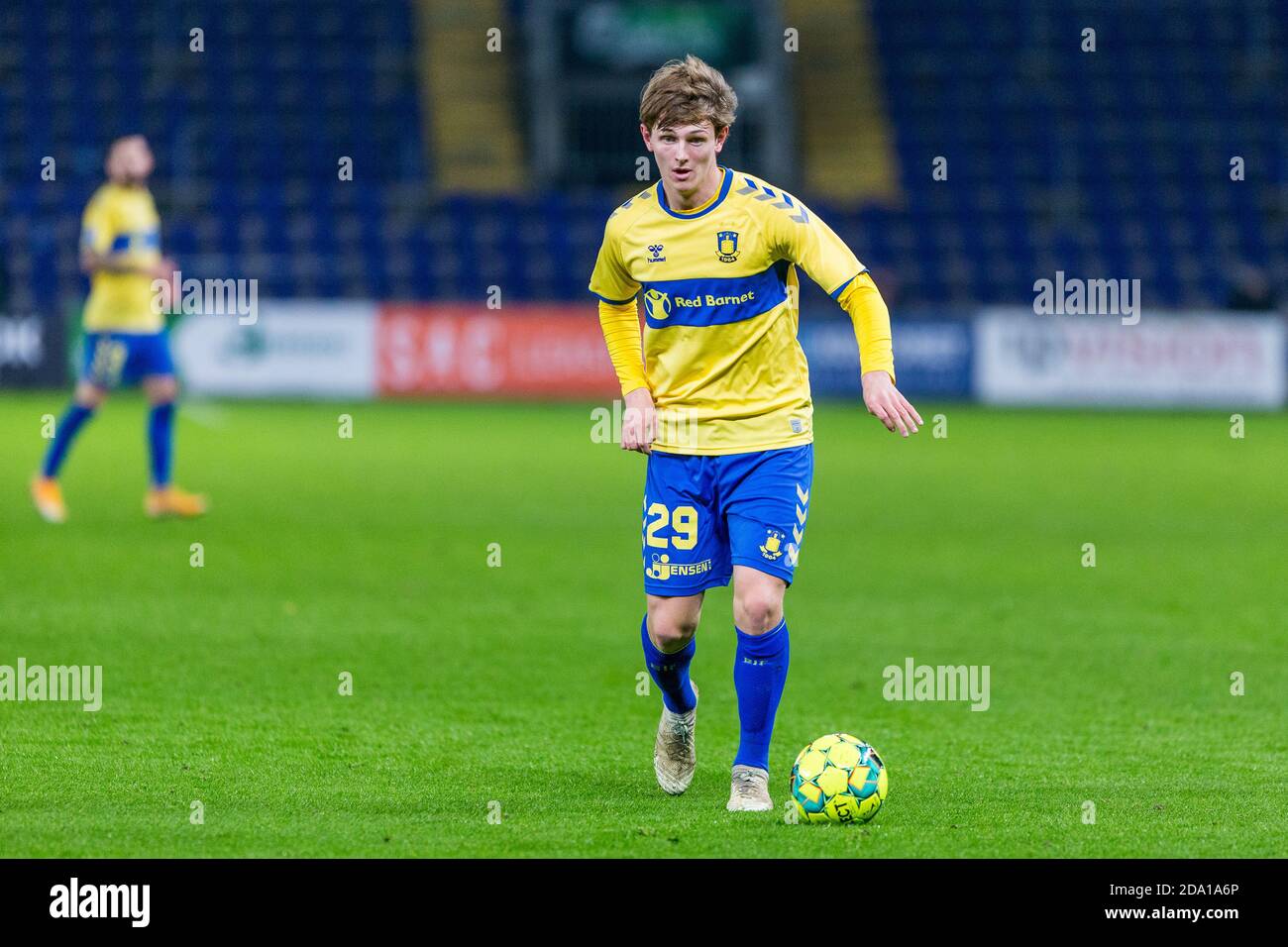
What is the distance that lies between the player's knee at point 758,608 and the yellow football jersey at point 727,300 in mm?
454

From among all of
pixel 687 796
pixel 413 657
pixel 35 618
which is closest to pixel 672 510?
pixel 687 796

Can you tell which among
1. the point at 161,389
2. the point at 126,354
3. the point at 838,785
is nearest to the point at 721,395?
the point at 838,785

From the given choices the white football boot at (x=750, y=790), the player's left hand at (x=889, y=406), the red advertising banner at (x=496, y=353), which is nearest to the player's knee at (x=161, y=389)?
the white football boot at (x=750, y=790)

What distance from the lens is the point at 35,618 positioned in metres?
9.51

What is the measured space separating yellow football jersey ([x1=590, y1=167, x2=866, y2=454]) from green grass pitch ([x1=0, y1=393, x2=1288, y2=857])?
1.16m

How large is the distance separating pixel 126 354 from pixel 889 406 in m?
8.95

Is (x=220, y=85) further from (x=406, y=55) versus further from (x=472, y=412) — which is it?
(x=472, y=412)

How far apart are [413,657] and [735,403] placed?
10.2ft

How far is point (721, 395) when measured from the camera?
6.07m

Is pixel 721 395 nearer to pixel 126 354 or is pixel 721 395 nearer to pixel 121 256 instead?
pixel 126 354

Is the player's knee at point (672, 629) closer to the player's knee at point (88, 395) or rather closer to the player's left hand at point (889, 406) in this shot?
the player's left hand at point (889, 406)

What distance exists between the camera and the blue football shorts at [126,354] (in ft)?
44.0

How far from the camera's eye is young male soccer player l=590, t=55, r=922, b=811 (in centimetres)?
588

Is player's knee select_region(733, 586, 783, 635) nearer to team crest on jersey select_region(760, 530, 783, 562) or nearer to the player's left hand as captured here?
team crest on jersey select_region(760, 530, 783, 562)
